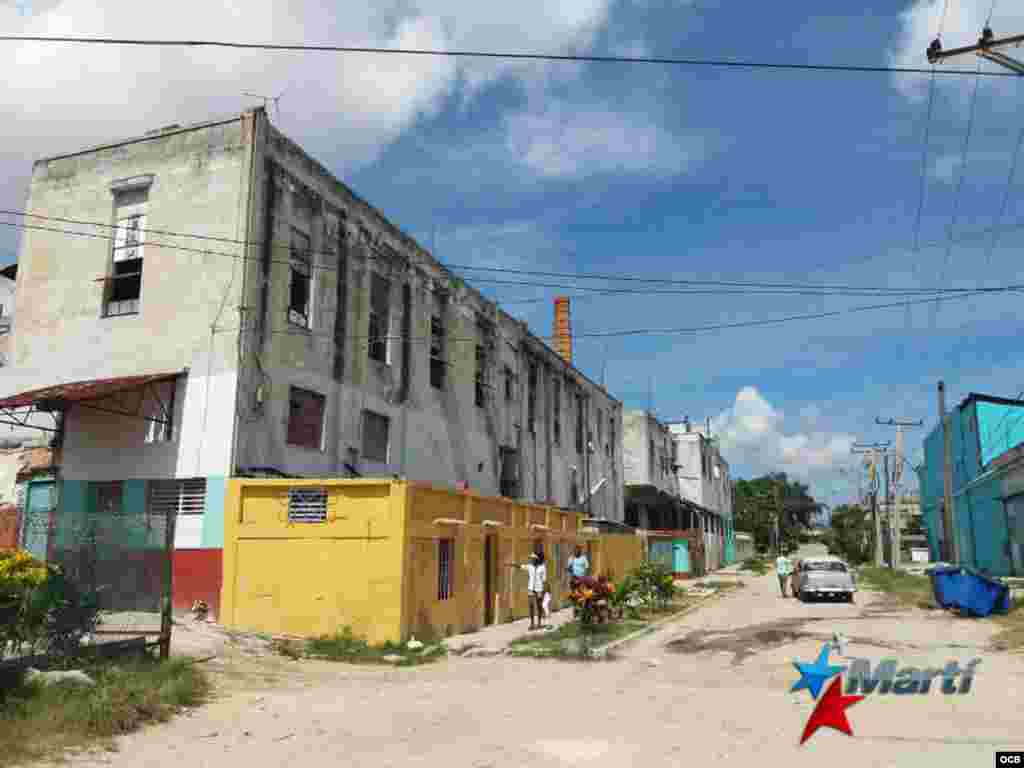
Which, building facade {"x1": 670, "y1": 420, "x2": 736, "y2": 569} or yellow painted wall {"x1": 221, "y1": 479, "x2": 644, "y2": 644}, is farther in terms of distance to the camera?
building facade {"x1": 670, "y1": 420, "x2": 736, "y2": 569}

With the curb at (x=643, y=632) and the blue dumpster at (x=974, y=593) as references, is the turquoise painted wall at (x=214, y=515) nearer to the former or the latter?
the curb at (x=643, y=632)

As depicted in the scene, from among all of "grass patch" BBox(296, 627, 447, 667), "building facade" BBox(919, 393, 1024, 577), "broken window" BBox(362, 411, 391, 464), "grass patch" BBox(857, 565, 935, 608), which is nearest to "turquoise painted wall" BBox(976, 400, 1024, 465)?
"building facade" BBox(919, 393, 1024, 577)

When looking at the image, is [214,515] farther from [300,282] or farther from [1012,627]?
[1012,627]

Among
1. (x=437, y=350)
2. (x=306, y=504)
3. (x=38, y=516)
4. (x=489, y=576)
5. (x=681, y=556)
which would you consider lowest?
(x=489, y=576)

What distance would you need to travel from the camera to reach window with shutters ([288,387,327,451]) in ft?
62.5

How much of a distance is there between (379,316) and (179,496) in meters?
7.42

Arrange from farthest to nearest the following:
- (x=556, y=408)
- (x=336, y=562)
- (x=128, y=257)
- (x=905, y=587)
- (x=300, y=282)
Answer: (x=556, y=408) < (x=905, y=587) < (x=300, y=282) < (x=128, y=257) < (x=336, y=562)

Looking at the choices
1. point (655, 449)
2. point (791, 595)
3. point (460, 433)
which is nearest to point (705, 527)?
point (655, 449)

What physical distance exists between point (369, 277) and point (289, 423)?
202 inches

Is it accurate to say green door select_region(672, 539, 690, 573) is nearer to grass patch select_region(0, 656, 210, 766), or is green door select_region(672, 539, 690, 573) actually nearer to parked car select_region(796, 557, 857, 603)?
parked car select_region(796, 557, 857, 603)

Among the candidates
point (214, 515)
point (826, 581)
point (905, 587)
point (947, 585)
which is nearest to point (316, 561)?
point (214, 515)

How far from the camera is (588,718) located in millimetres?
9898

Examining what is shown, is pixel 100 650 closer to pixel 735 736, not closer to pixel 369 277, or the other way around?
pixel 735 736

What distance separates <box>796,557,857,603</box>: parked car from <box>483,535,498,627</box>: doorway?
461 inches
